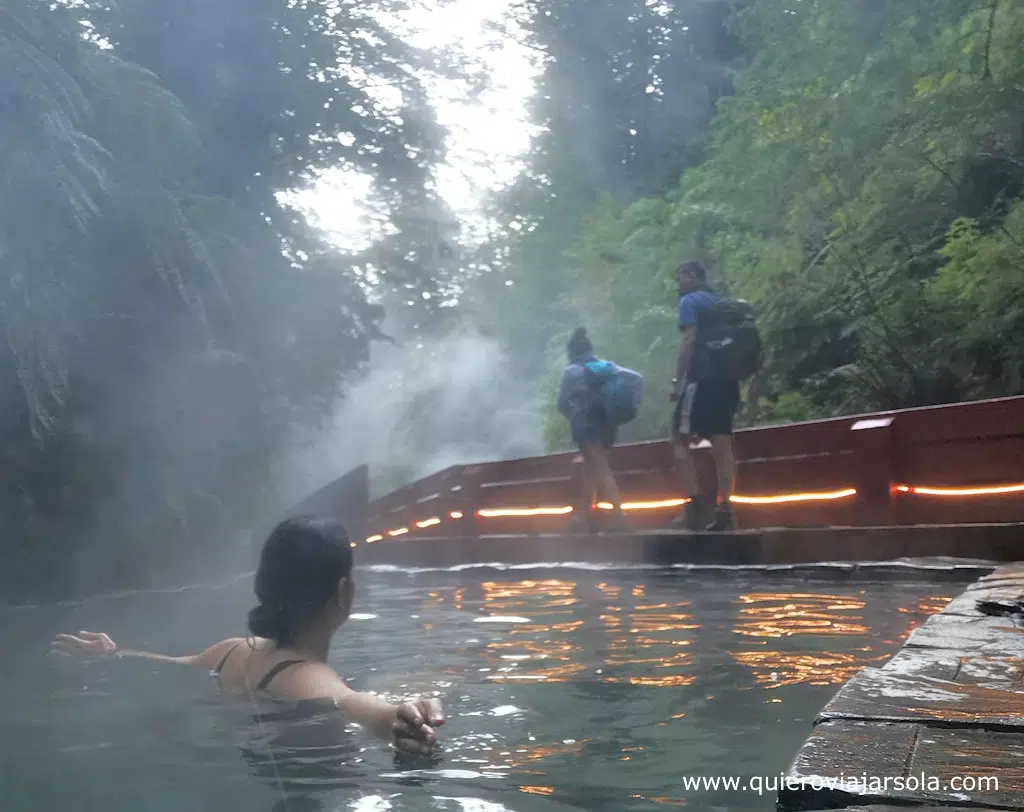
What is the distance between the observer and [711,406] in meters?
9.20

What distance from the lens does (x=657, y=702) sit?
169 inches

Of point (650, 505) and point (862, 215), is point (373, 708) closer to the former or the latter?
point (650, 505)

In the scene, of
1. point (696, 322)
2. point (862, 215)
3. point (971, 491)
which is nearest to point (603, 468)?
point (696, 322)

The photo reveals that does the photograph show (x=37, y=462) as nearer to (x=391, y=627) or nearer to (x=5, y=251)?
(x=5, y=251)

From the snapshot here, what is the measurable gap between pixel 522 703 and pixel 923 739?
7.19 feet

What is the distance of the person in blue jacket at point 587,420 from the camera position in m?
10.6

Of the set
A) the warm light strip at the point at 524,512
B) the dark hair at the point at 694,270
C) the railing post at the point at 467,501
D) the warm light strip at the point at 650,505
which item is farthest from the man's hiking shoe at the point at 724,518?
the railing post at the point at 467,501

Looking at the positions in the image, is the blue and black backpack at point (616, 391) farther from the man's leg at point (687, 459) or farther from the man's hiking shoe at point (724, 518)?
the man's hiking shoe at point (724, 518)

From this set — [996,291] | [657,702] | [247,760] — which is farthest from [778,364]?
[247,760]

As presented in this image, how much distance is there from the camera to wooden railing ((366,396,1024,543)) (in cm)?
848

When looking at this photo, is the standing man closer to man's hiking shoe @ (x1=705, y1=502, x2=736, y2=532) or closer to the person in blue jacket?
man's hiking shoe @ (x1=705, y1=502, x2=736, y2=532)

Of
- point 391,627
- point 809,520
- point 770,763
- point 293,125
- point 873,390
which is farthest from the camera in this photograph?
point 293,125

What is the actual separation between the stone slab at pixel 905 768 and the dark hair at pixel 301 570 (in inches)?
82.4

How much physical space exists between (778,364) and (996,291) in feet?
14.8
